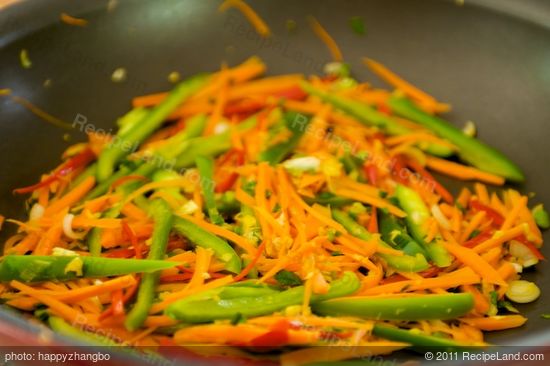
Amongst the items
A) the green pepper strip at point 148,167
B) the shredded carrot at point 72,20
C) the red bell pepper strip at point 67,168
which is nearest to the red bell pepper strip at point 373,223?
the green pepper strip at point 148,167

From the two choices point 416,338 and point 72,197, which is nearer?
point 416,338

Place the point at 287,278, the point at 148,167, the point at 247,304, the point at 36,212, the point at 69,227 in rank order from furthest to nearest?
1. the point at 148,167
2. the point at 36,212
3. the point at 69,227
4. the point at 287,278
5. the point at 247,304

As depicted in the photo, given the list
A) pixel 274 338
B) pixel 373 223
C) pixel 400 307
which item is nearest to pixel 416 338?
pixel 400 307

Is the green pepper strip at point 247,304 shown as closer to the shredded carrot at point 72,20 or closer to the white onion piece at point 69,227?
the white onion piece at point 69,227

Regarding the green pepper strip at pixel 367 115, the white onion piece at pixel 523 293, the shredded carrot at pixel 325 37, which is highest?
the shredded carrot at pixel 325 37

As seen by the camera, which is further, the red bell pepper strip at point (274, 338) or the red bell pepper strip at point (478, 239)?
the red bell pepper strip at point (478, 239)

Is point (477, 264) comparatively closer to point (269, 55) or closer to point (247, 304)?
point (247, 304)

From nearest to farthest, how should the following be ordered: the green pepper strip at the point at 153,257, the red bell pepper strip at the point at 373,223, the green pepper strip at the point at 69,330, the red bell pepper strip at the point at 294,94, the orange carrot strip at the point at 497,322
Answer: the green pepper strip at the point at 69,330
the green pepper strip at the point at 153,257
the orange carrot strip at the point at 497,322
the red bell pepper strip at the point at 373,223
the red bell pepper strip at the point at 294,94
